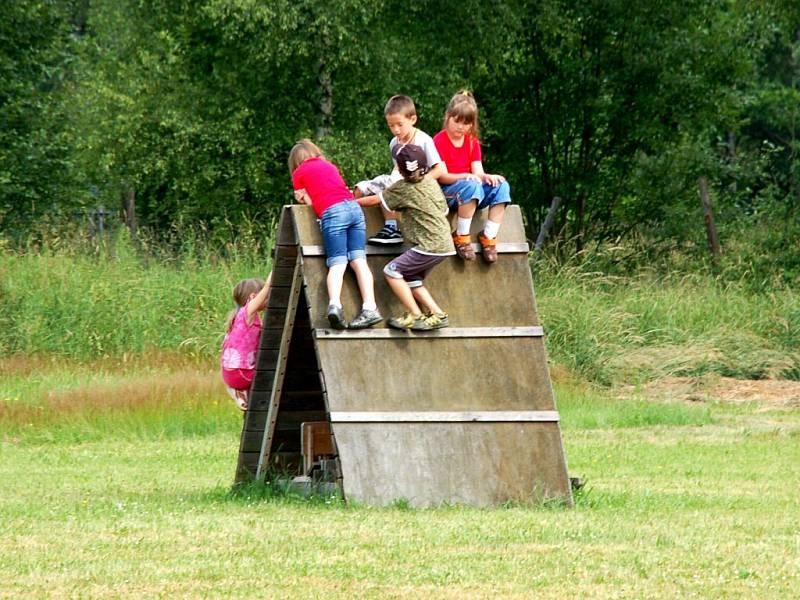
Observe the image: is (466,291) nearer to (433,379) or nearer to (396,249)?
(396,249)

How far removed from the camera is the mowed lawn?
661cm

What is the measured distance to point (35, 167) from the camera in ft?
108

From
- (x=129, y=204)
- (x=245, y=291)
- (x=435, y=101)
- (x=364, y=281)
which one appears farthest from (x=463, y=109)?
(x=129, y=204)

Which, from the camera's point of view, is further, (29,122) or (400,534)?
(29,122)

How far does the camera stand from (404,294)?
9352 millimetres

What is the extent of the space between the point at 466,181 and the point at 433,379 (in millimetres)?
1335

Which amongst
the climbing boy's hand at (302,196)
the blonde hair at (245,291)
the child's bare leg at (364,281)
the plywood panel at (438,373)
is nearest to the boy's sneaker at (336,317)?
the plywood panel at (438,373)

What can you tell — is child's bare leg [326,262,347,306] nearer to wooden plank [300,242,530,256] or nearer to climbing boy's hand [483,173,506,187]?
wooden plank [300,242,530,256]

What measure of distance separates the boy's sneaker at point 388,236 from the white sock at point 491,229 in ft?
1.79

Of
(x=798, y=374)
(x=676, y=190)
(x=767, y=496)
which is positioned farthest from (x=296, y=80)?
(x=767, y=496)

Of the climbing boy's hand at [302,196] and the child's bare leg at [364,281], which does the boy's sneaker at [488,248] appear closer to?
the child's bare leg at [364,281]

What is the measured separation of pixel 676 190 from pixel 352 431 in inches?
950

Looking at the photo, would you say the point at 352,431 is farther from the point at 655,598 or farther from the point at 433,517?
the point at 655,598

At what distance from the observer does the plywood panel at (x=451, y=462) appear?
891 cm
